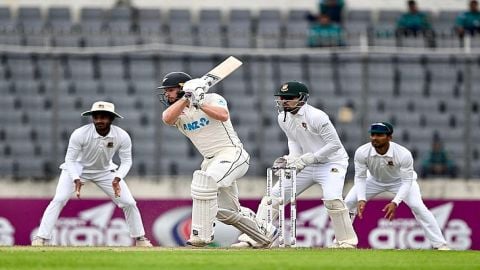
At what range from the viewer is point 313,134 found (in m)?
15.7

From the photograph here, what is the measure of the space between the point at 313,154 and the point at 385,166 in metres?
1.65

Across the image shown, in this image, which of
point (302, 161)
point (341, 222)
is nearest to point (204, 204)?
point (302, 161)

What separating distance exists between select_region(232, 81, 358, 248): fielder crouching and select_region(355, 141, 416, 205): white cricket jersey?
25.1 inches

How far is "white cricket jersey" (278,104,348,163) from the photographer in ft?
51.1

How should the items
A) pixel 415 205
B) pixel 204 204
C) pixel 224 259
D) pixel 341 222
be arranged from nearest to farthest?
1. pixel 224 259
2. pixel 204 204
3. pixel 341 222
4. pixel 415 205

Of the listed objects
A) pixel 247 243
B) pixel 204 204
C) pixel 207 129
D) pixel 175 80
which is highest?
pixel 175 80

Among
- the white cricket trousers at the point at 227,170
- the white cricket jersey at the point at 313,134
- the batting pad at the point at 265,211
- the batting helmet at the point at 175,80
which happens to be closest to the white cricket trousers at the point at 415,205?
the white cricket jersey at the point at 313,134

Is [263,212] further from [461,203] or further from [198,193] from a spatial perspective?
[461,203]

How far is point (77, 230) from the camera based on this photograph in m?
19.8

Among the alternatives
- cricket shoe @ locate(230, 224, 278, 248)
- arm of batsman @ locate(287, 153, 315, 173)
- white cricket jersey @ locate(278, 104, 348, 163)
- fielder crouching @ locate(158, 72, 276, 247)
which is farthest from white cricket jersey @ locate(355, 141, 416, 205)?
fielder crouching @ locate(158, 72, 276, 247)

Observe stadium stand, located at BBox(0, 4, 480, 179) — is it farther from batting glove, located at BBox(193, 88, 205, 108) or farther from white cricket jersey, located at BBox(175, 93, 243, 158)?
batting glove, located at BBox(193, 88, 205, 108)

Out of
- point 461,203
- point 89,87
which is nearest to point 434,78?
point 461,203

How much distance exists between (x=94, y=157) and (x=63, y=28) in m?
5.82

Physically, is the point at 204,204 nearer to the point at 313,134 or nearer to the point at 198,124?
the point at 198,124
